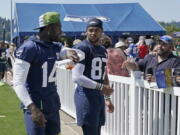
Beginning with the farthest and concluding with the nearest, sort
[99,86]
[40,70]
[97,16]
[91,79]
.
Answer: [97,16] → [91,79] → [99,86] → [40,70]

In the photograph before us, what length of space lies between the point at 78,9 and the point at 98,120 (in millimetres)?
20456

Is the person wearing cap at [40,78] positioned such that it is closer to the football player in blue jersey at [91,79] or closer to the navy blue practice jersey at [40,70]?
the navy blue practice jersey at [40,70]

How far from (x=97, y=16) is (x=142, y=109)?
19269mm

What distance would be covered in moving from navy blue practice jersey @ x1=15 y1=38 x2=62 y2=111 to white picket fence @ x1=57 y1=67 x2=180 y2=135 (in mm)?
1431

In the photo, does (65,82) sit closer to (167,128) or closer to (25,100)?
(167,128)

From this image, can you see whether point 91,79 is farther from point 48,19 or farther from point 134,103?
point 134,103

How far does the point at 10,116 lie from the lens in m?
9.18

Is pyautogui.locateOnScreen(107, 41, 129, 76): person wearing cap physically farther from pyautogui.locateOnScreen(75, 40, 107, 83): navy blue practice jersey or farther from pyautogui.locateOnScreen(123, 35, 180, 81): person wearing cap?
pyautogui.locateOnScreen(75, 40, 107, 83): navy blue practice jersey

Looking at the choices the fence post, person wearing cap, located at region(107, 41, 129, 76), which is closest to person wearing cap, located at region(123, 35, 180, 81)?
the fence post

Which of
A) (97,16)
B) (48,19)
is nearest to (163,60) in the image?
(48,19)

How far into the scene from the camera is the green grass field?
7.67 metres

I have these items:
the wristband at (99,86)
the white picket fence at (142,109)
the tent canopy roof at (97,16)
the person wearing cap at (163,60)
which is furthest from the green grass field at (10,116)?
the tent canopy roof at (97,16)

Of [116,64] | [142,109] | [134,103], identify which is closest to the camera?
[142,109]

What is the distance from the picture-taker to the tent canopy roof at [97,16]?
22750 mm
